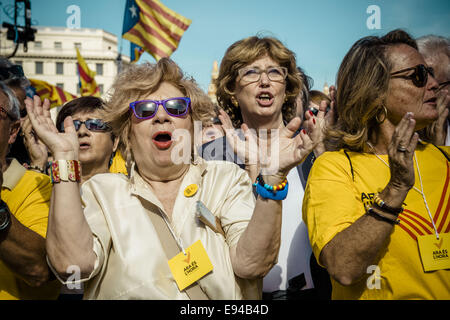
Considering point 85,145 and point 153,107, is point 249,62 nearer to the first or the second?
point 153,107

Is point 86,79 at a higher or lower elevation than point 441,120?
higher

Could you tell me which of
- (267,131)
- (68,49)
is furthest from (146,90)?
(68,49)

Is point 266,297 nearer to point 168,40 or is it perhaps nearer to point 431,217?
point 431,217

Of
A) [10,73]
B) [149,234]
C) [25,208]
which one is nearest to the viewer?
[149,234]

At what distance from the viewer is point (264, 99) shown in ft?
9.94

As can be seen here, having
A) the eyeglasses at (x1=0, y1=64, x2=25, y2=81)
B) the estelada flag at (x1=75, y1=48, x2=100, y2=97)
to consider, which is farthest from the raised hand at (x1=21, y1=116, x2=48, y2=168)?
the estelada flag at (x1=75, y1=48, x2=100, y2=97)

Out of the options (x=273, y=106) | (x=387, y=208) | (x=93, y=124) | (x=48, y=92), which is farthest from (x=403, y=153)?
(x=48, y=92)

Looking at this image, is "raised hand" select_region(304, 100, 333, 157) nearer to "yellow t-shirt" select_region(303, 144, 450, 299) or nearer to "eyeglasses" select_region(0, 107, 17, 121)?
"yellow t-shirt" select_region(303, 144, 450, 299)

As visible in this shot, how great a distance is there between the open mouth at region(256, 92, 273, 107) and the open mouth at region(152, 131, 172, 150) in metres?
0.97

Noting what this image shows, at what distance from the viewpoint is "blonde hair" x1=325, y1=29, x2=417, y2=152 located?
79.4 inches

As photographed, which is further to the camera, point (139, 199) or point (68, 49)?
point (68, 49)

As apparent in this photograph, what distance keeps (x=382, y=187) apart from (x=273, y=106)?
1.26 m
